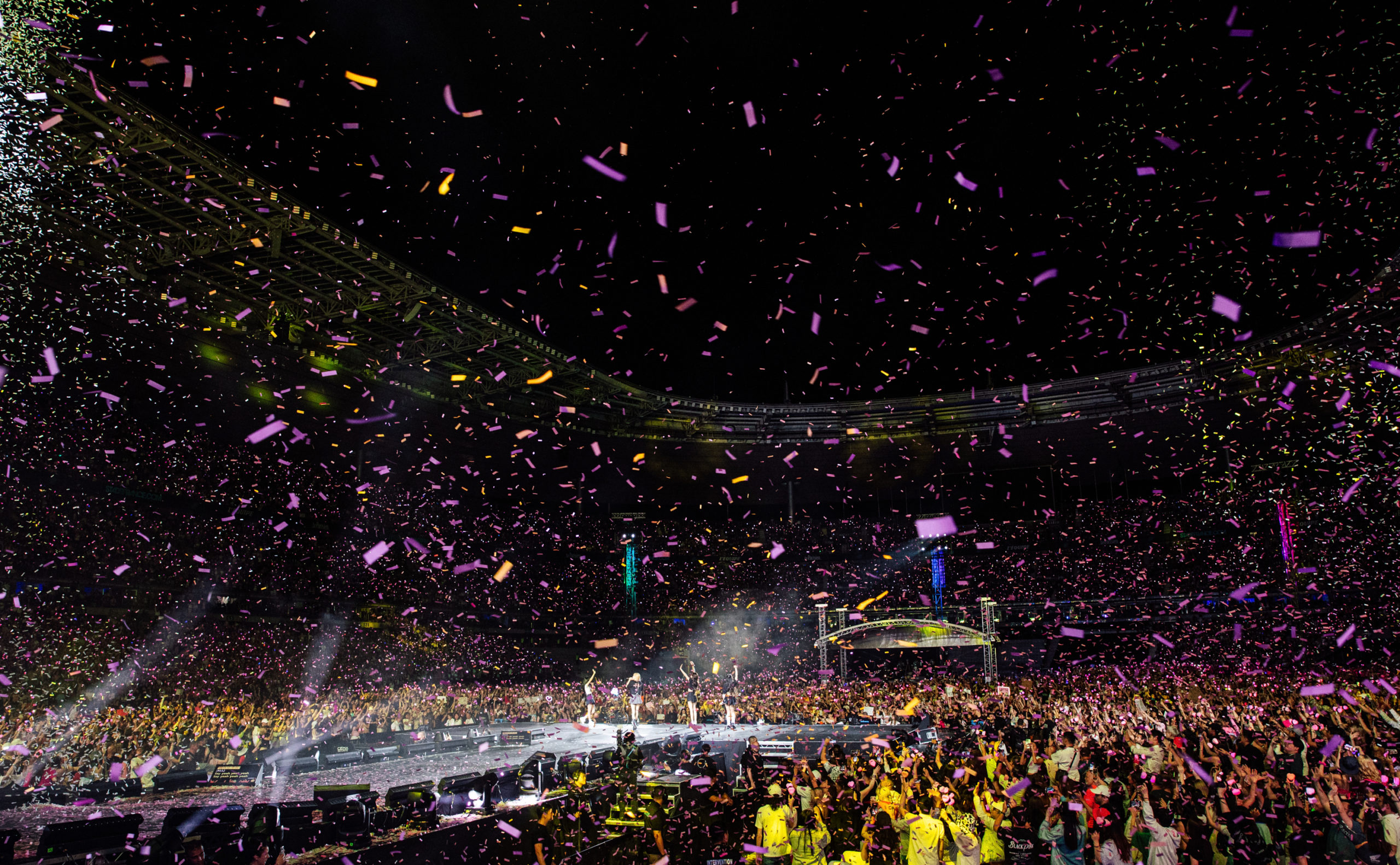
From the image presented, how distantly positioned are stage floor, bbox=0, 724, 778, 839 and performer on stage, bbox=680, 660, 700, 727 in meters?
1.03

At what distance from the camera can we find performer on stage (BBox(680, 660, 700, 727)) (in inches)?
911

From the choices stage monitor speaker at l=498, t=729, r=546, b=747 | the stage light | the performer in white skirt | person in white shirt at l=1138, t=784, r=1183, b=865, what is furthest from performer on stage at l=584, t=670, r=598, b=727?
person in white shirt at l=1138, t=784, r=1183, b=865

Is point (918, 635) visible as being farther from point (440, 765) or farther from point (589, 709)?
point (440, 765)

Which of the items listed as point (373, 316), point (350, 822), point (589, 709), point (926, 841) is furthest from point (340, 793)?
point (589, 709)

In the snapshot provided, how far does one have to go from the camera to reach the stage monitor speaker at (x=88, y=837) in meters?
7.81

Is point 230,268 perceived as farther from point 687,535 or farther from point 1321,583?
point 1321,583

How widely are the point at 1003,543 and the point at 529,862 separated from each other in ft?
101

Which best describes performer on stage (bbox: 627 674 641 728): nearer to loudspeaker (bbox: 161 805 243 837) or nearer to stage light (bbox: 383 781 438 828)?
stage light (bbox: 383 781 438 828)

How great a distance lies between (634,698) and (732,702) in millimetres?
3090

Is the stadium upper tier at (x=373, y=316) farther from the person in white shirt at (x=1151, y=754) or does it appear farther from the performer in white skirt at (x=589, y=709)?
the person in white shirt at (x=1151, y=754)

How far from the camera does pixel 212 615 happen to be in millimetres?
20422

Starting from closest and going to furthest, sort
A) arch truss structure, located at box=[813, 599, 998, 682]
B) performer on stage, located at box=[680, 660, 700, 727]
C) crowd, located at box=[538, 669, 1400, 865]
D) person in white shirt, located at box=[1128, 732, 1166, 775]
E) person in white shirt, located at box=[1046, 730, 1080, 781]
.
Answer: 1. crowd, located at box=[538, 669, 1400, 865]
2. person in white shirt, located at box=[1046, 730, 1080, 781]
3. person in white shirt, located at box=[1128, 732, 1166, 775]
4. performer on stage, located at box=[680, 660, 700, 727]
5. arch truss structure, located at box=[813, 599, 998, 682]

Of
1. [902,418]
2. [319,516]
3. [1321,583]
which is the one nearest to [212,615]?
[319,516]

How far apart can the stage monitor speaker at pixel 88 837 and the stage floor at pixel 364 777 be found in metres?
0.75
